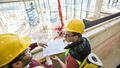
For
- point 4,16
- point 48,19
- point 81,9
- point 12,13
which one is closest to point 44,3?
point 48,19

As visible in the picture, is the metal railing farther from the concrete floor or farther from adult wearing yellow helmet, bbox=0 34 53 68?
adult wearing yellow helmet, bbox=0 34 53 68

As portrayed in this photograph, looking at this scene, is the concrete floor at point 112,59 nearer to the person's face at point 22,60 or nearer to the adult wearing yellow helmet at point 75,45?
the adult wearing yellow helmet at point 75,45

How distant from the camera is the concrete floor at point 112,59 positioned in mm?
1924

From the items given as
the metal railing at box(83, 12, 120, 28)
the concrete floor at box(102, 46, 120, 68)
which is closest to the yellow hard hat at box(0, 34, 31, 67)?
the metal railing at box(83, 12, 120, 28)

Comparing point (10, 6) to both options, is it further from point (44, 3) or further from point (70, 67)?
point (70, 67)

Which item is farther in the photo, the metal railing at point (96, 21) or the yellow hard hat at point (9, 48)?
the metal railing at point (96, 21)

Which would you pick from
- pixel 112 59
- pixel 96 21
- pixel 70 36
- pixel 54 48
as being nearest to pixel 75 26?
pixel 70 36

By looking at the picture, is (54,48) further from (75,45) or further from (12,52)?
(12,52)

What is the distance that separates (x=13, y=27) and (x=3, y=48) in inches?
34.7

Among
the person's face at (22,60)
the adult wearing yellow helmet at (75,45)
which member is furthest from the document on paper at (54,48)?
the person's face at (22,60)

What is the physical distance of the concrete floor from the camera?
→ 6.31ft

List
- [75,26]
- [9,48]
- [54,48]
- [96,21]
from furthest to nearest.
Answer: [96,21] < [54,48] < [75,26] < [9,48]

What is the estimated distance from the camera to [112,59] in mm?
2041

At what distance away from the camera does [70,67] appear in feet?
3.15
